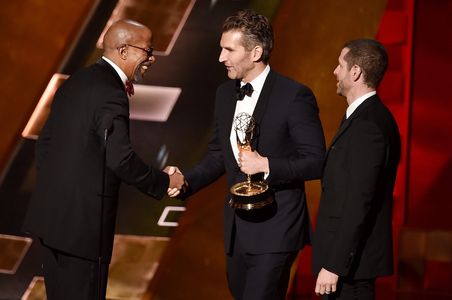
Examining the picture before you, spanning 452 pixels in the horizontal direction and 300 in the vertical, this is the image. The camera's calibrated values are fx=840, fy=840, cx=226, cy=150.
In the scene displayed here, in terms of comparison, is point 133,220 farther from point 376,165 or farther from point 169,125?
point 376,165

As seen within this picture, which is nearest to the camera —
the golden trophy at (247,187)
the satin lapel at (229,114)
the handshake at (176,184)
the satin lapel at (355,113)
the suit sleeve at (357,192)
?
the suit sleeve at (357,192)

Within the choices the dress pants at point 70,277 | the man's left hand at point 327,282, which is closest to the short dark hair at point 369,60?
the man's left hand at point 327,282

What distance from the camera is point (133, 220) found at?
17.1 ft

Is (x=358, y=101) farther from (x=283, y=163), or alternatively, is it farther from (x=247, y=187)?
(x=247, y=187)

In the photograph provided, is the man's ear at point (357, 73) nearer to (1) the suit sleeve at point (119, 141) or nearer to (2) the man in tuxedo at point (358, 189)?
(2) the man in tuxedo at point (358, 189)

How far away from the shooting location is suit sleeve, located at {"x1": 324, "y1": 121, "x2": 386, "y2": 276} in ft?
9.57

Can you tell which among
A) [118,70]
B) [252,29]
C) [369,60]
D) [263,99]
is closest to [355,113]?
[369,60]

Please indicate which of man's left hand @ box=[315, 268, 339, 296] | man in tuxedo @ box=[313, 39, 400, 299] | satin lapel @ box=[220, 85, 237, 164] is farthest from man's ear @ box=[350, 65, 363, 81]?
man's left hand @ box=[315, 268, 339, 296]

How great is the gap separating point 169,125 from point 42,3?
3.57 feet

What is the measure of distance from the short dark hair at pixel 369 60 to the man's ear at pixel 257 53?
0.39 metres

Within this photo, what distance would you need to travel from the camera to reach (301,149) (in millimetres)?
3258

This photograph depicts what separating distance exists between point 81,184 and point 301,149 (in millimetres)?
853

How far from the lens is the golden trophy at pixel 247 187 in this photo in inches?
125

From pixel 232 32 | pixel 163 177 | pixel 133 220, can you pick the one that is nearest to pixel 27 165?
pixel 133 220
